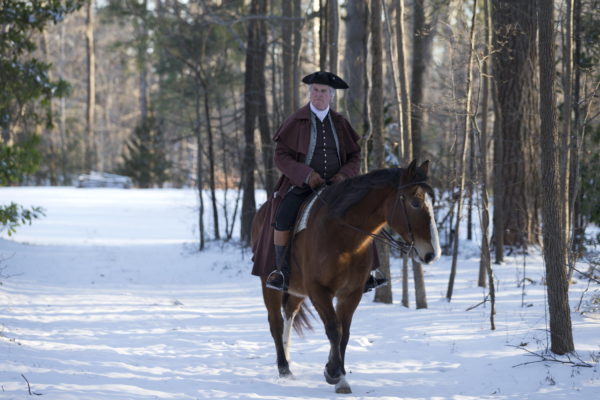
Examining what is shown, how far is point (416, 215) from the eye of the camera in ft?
17.1

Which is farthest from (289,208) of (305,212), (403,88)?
(403,88)

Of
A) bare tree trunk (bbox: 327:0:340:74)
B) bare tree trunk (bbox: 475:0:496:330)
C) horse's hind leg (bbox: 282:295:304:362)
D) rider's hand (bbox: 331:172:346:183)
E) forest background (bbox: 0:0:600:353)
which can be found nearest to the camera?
rider's hand (bbox: 331:172:346:183)

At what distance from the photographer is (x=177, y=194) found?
34125mm

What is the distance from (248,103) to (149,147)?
72.0 ft

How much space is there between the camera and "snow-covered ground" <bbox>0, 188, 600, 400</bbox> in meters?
5.91

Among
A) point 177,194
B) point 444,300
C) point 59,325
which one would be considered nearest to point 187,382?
point 59,325

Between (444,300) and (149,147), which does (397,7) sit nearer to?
(444,300)

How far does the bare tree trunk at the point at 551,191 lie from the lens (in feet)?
20.2

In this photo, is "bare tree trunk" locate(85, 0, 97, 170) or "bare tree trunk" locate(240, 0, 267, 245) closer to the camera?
"bare tree trunk" locate(240, 0, 267, 245)

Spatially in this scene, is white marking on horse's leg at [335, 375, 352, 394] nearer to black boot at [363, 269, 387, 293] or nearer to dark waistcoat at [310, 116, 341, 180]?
black boot at [363, 269, 387, 293]

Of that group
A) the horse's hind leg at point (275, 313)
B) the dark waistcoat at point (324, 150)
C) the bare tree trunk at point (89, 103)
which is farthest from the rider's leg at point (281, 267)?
the bare tree trunk at point (89, 103)

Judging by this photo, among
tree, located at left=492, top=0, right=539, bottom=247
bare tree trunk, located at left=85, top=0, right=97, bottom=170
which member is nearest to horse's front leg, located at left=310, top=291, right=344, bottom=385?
tree, located at left=492, top=0, right=539, bottom=247

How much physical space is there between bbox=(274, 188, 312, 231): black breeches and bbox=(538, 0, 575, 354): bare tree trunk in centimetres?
232

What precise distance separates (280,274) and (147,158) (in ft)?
113
